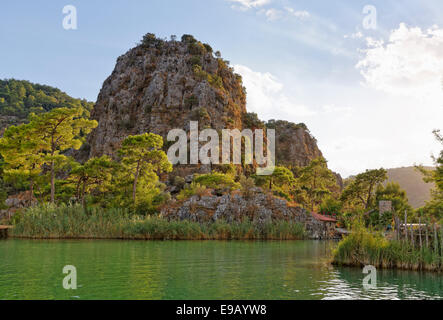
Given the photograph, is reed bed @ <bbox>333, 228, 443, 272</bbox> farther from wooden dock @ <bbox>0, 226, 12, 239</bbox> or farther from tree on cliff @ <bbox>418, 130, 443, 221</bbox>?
wooden dock @ <bbox>0, 226, 12, 239</bbox>

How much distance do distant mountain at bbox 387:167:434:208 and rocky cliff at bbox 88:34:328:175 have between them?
2553 inches

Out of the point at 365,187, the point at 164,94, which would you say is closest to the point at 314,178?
the point at 365,187

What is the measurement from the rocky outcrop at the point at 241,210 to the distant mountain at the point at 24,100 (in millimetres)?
58530

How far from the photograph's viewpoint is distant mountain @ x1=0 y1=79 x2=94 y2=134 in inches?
3318

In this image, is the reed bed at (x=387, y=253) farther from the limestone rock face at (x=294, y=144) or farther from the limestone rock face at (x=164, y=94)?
the limestone rock face at (x=294, y=144)

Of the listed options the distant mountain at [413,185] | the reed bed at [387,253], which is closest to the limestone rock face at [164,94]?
the reed bed at [387,253]

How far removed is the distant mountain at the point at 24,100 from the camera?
84.3 meters

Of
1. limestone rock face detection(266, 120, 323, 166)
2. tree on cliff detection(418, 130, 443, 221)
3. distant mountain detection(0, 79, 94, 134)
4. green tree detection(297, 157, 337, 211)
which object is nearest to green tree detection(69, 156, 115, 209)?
tree on cliff detection(418, 130, 443, 221)

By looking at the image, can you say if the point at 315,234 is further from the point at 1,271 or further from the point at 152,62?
the point at 152,62

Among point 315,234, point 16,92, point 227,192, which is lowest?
point 315,234

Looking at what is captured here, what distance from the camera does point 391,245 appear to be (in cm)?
1361

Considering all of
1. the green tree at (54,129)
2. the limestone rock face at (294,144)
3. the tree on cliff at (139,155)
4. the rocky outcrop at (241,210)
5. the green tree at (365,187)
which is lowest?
the rocky outcrop at (241,210)
